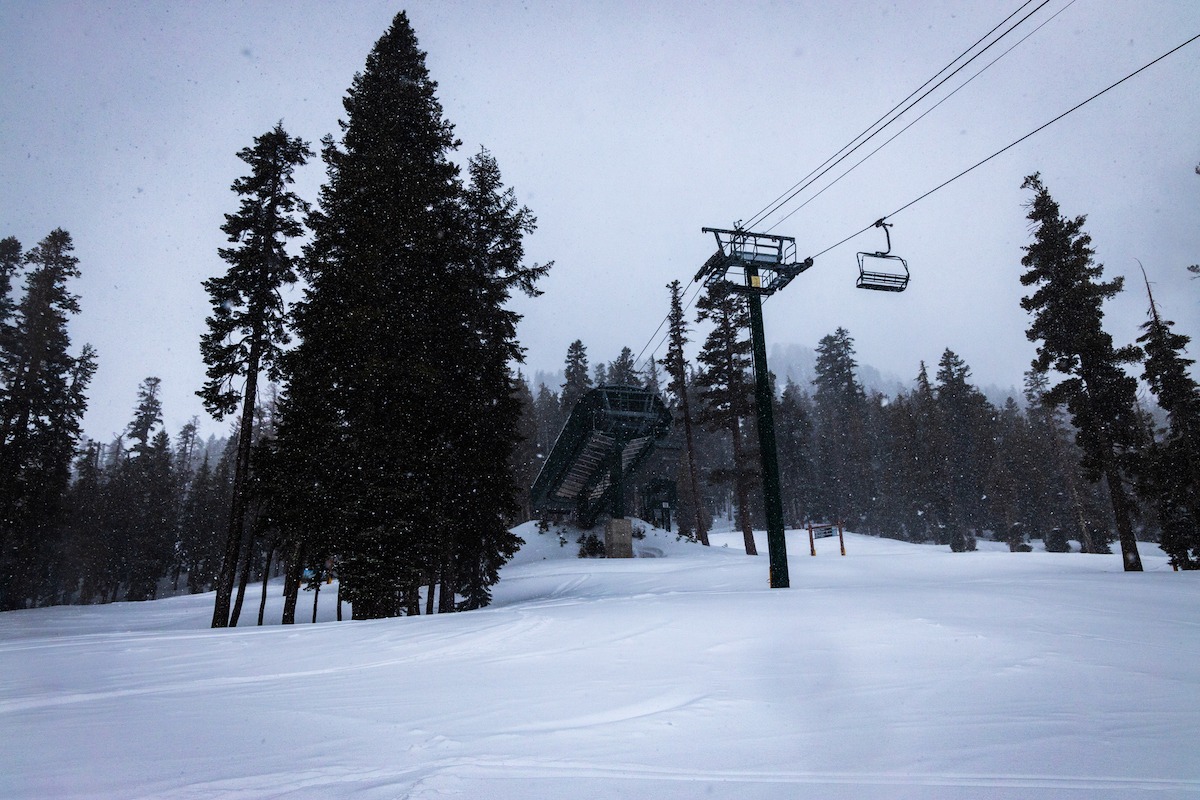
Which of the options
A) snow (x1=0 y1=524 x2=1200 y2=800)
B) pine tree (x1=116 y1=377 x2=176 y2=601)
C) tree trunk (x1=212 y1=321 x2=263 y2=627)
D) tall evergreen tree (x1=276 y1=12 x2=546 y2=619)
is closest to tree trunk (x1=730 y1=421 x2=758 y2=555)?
tall evergreen tree (x1=276 y1=12 x2=546 y2=619)

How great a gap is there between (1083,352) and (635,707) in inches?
850

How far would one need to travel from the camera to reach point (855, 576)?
1409cm

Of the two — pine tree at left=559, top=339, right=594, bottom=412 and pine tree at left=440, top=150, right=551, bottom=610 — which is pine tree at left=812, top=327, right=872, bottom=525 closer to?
pine tree at left=559, top=339, right=594, bottom=412

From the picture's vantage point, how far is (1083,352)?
1758 centimetres

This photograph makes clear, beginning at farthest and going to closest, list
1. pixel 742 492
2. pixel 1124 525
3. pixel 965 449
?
pixel 965 449
pixel 742 492
pixel 1124 525

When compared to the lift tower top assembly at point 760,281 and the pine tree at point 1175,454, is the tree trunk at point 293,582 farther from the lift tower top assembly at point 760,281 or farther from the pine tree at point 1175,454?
the pine tree at point 1175,454

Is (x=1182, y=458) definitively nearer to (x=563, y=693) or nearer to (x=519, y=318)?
(x=519, y=318)

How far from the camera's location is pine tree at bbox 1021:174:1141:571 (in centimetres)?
1697

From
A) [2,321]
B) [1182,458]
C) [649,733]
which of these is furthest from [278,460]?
[2,321]

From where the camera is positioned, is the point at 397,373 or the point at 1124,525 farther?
the point at 1124,525

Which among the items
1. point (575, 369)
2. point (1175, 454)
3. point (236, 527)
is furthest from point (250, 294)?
point (575, 369)

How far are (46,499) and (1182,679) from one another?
43490mm

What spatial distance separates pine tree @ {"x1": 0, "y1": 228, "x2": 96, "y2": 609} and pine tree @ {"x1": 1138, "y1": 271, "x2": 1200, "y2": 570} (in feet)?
159

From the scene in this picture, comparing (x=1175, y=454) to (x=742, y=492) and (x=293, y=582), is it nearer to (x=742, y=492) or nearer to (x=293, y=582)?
(x=742, y=492)
